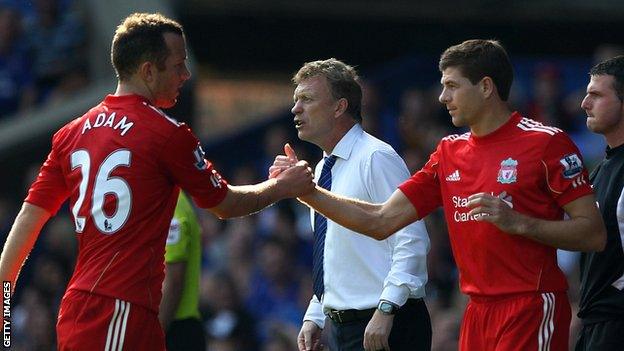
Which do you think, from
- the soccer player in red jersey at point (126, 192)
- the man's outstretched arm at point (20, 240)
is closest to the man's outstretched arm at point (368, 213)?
the soccer player in red jersey at point (126, 192)

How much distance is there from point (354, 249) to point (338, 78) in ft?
3.25

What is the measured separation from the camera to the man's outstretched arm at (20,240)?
6.69 metres

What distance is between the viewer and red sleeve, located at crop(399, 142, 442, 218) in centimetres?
720

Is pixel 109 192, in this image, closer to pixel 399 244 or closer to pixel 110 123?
pixel 110 123

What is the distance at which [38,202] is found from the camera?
6746 millimetres

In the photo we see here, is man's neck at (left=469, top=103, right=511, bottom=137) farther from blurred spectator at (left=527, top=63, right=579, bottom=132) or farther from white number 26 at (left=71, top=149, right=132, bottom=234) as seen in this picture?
blurred spectator at (left=527, top=63, right=579, bottom=132)

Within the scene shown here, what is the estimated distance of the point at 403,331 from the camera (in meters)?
7.50

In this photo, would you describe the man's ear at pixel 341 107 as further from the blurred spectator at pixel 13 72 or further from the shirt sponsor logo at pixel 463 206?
the blurred spectator at pixel 13 72

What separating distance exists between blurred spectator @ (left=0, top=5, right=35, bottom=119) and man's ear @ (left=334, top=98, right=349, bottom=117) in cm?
931

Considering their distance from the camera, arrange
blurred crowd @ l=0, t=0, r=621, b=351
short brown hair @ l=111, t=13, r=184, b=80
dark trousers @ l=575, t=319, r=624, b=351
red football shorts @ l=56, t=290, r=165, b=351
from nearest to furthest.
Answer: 1. red football shorts @ l=56, t=290, r=165, b=351
2. short brown hair @ l=111, t=13, r=184, b=80
3. dark trousers @ l=575, t=319, r=624, b=351
4. blurred crowd @ l=0, t=0, r=621, b=351

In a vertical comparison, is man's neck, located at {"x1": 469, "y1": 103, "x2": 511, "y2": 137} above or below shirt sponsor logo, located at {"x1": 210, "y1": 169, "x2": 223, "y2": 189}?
above

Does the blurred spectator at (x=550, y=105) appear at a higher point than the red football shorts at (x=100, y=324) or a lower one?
lower

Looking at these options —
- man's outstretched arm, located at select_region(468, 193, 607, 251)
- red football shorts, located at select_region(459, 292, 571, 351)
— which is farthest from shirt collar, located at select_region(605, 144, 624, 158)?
red football shorts, located at select_region(459, 292, 571, 351)

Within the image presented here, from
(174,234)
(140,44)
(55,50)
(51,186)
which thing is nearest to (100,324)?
(51,186)
